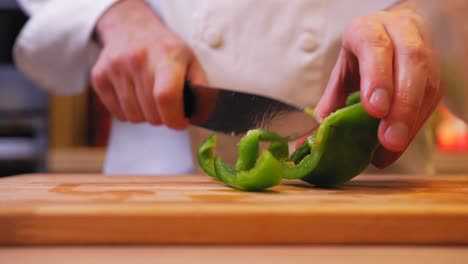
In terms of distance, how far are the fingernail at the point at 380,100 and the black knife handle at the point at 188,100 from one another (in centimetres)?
42

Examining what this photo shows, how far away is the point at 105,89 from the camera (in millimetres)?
1365

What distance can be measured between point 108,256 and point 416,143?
101 cm

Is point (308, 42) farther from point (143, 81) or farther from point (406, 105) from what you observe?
point (406, 105)

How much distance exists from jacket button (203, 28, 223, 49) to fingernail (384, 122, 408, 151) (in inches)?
22.6

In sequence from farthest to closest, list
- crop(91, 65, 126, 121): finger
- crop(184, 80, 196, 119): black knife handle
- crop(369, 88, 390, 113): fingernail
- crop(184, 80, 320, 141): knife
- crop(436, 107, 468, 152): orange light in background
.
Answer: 1. crop(436, 107, 468, 152): orange light in background
2. crop(91, 65, 126, 121): finger
3. crop(184, 80, 196, 119): black knife handle
4. crop(184, 80, 320, 141): knife
5. crop(369, 88, 390, 113): fingernail

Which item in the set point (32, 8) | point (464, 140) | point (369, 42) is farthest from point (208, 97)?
point (464, 140)

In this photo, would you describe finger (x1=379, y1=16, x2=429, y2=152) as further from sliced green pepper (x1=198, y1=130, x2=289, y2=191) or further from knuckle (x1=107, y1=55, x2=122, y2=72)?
knuckle (x1=107, y1=55, x2=122, y2=72)

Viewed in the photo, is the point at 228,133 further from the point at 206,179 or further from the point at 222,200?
the point at 222,200

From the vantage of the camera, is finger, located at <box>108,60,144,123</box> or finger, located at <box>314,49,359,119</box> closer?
finger, located at <box>314,49,359,119</box>

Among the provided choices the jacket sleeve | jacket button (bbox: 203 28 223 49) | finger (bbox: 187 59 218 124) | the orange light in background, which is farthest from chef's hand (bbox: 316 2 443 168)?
the orange light in background

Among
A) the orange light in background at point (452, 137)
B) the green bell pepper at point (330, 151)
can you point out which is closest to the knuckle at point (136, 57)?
the green bell pepper at point (330, 151)

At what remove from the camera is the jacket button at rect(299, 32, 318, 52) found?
4.61 ft

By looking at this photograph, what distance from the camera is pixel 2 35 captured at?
8.51 ft

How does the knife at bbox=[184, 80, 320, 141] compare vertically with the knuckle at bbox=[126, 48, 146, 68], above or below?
below
